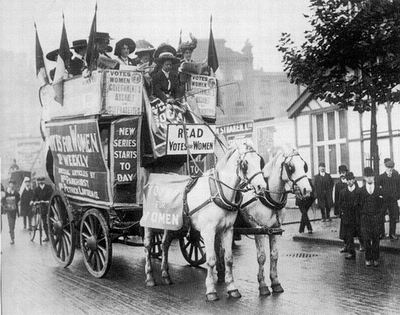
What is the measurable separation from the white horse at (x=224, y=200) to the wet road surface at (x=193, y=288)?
427mm

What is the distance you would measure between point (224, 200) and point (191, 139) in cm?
158

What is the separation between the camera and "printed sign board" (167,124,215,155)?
279 inches

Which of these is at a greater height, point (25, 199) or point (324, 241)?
point (25, 199)

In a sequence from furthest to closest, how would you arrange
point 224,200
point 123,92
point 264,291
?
1. point 123,92
2. point 264,291
3. point 224,200

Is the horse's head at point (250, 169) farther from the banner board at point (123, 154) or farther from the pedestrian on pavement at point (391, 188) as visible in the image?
the pedestrian on pavement at point (391, 188)

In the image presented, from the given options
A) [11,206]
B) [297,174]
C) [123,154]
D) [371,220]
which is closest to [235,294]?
[297,174]

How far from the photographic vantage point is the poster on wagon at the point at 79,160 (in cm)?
725

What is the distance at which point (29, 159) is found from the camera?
966 cm

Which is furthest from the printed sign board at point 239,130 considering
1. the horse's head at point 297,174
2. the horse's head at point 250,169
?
the horse's head at point 250,169

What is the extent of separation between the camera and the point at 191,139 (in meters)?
7.30

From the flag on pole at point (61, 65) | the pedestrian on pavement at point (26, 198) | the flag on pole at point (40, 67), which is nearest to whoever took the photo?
the flag on pole at point (61, 65)

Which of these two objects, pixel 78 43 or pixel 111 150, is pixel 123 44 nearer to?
pixel 78 43

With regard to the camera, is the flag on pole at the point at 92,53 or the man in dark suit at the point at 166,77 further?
the man in dark suit at the point at 166,77

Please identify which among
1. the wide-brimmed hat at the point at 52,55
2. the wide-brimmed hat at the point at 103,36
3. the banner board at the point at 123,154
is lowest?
the banner board at the point at 123,154
